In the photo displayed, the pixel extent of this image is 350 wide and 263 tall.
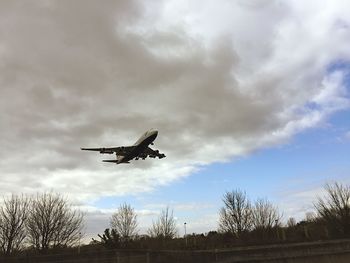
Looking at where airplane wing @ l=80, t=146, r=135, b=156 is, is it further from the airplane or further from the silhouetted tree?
the silhouetted tree

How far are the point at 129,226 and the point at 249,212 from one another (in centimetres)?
2072

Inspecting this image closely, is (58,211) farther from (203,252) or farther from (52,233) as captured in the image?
Result: (203,252)

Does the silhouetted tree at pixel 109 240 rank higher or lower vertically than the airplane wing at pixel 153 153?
lower

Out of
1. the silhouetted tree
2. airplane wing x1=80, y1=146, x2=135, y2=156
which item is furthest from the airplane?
the silhouetted tree

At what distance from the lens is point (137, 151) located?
41969 mm

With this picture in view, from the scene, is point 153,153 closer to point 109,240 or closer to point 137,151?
point 137,151

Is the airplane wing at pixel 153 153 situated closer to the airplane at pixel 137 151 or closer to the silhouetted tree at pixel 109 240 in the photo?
the airplane at pixel 137 151

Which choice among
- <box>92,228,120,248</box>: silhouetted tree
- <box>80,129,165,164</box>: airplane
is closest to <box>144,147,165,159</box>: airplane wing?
<box>80,129,165,164</box>: airplane

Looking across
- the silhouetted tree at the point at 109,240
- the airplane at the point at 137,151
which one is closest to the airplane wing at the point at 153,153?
the airplane at the point at 137,151

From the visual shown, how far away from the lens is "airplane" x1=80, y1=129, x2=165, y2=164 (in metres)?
40.1

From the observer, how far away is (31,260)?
1115 inches

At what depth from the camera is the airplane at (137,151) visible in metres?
40.1

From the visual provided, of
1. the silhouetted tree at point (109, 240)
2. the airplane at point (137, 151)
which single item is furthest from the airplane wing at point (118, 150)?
the silhouetted tree at point (109, 240)

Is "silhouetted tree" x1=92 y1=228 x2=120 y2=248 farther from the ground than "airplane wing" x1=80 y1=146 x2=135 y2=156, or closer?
closer
